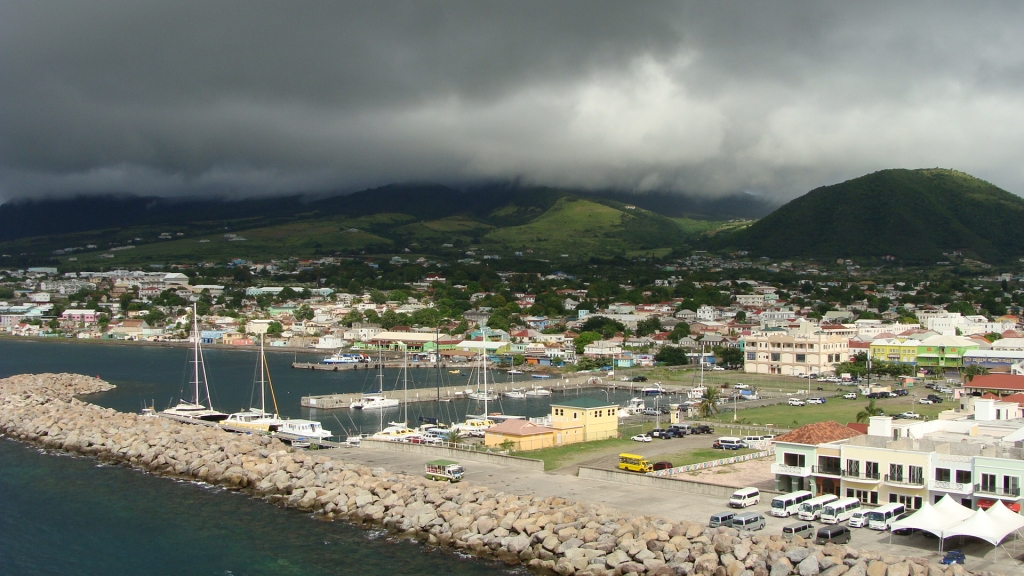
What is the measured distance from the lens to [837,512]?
16.3 m

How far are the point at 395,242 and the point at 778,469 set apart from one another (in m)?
174

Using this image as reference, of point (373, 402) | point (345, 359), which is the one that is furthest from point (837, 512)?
point (345, 359)

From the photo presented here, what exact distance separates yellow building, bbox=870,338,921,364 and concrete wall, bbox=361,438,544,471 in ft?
122

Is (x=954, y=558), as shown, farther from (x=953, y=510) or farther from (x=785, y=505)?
(x=785, y=505)

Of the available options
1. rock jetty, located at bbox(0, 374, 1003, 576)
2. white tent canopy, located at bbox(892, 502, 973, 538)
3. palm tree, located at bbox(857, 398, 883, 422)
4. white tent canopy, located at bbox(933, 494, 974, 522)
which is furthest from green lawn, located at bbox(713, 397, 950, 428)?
rock jetty, located at bbox(0, 374, 1003, 576)

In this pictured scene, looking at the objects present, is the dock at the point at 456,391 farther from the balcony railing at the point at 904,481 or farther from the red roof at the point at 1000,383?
the balcony railing at the point at 904,481

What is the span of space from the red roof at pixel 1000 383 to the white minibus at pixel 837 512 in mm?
19777

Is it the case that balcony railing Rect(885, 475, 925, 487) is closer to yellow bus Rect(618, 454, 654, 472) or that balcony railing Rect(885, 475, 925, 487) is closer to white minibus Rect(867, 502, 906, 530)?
white minibus Rect(867, 502, 906, 530)

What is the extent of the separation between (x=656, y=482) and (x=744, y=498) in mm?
2680

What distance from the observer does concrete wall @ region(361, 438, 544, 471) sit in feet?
73.4

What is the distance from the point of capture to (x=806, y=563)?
13.9 m

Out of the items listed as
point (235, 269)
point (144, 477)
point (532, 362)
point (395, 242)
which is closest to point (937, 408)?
point (144, 477)

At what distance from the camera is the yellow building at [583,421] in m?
26.1

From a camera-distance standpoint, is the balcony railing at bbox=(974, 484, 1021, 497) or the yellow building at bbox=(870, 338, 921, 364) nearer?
the balcony railing at bbox=(974, 484, 1021, 497)
